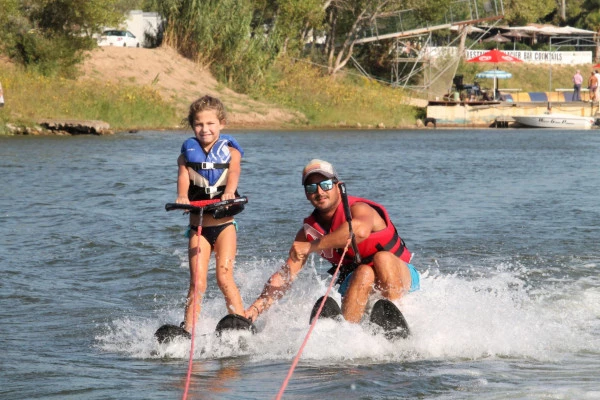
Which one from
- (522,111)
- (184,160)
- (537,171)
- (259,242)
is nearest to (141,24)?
(522,111)

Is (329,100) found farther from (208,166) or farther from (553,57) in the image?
(208,166)

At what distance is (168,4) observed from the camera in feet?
135

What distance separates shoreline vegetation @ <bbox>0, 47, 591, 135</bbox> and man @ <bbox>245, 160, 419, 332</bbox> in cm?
2476

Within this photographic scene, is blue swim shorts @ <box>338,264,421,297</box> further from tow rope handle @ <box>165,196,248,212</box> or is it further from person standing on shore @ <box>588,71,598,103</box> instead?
person standing on shore @ <box>588,71,598,103</box>

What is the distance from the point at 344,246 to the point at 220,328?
1026 millimetres

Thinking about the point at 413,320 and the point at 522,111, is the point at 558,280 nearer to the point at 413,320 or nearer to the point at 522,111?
the point at 413,320

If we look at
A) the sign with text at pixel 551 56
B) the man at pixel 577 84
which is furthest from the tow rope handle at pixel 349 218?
the sign with text at pixel 551 56

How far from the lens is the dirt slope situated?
38.4m

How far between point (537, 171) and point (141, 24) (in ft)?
142

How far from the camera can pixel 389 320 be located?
22.0ft

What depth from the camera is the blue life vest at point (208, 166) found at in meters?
6.96

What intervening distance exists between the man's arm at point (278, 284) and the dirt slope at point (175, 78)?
99.8 ft

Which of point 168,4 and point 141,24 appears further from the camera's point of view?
point 141,24

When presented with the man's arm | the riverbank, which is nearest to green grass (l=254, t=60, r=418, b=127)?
the riverbank
